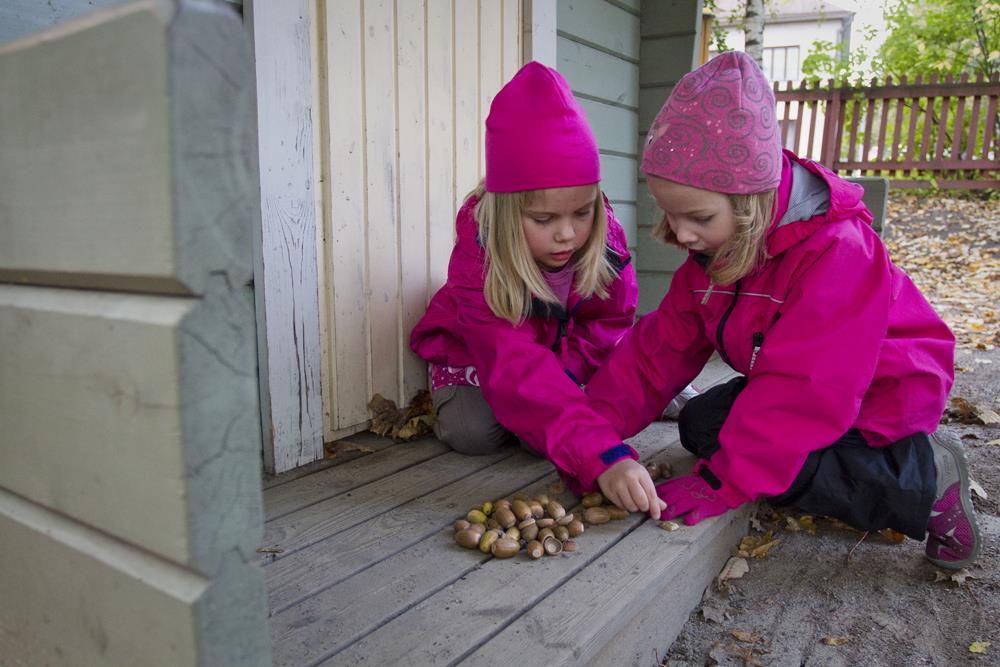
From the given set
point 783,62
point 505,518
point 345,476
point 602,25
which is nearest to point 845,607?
point 505,518

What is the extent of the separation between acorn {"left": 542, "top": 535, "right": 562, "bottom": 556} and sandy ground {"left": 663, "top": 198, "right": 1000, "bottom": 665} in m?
0.37

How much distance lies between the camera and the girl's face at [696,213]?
6.65 ft

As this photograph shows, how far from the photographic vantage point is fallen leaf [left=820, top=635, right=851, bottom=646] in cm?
195

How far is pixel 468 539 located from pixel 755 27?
10.8 m

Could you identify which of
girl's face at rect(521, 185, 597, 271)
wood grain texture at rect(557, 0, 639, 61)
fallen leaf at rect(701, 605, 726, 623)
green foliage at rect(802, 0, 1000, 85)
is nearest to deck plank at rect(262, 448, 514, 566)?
girl's face at rect(521, 185, 597, 271)

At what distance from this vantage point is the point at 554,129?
2.34 m

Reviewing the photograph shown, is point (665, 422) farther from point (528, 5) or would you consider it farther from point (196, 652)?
point (196, 652)

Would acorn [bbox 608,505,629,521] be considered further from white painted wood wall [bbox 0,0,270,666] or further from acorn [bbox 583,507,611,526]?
white painted wood wall [bbox 0,0,270,666]

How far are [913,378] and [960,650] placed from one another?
684mm

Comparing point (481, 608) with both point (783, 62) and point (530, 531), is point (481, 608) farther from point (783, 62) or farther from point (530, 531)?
point (783, 62)

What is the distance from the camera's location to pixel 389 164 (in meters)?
2.92

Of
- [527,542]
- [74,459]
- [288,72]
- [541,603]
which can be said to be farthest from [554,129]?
[74,459]

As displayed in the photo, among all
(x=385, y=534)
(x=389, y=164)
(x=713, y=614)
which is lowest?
(x=713, y=614)

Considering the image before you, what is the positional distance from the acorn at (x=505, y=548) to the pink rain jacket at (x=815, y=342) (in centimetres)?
39
